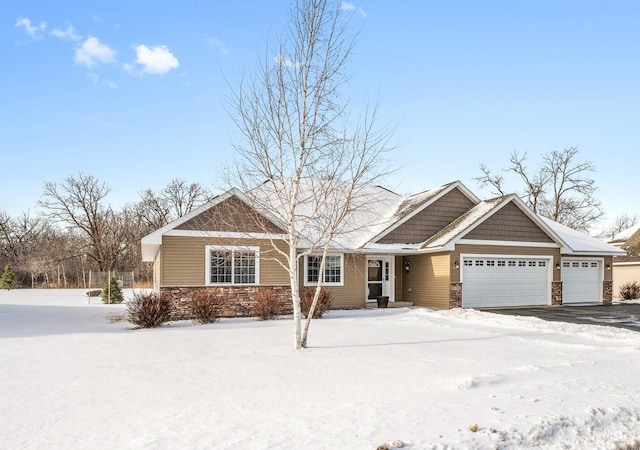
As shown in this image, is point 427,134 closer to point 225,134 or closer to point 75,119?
point 225,134

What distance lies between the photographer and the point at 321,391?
21.3 feet

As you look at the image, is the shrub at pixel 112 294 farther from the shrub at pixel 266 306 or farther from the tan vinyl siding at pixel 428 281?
the tan vinyl siding at pixel 428 281

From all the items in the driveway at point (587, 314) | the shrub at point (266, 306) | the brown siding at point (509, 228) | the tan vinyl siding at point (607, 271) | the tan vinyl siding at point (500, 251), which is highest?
the brown siding at point (509, 228)

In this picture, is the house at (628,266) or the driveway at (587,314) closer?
the driveway at (587,314)

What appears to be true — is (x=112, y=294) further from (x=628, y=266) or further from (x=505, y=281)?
(x=628, y=266)

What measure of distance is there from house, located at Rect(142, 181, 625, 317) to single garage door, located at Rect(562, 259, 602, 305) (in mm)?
49

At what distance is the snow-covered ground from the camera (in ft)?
16.1

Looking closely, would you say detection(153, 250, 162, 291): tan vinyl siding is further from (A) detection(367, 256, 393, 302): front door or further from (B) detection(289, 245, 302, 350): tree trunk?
(A) detection(367, 256, 393, 302): front door

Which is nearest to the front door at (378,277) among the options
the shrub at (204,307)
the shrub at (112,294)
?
the shrub at (204,307)

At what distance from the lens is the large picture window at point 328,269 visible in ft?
63.4

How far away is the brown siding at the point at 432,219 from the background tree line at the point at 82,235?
2796 cm

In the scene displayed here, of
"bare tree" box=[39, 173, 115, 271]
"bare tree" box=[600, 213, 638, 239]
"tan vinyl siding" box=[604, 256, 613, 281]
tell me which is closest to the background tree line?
"bare tree" box=[39, 173, 115, 271]

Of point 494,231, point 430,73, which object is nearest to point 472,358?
point 430,73

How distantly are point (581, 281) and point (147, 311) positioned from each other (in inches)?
781
